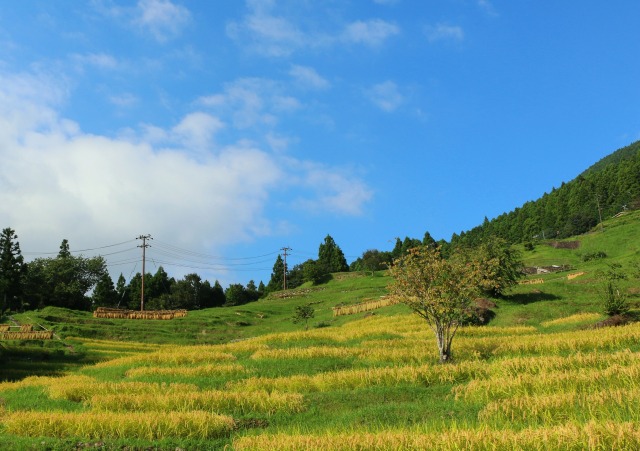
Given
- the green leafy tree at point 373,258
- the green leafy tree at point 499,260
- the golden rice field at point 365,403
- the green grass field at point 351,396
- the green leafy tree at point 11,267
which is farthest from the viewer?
the green leafy tree at point 373,258

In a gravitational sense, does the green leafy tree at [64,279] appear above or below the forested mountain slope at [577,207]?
below

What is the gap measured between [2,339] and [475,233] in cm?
16689

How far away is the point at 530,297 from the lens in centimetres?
4309

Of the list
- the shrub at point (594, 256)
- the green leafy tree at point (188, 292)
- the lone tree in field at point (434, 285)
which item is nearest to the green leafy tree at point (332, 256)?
the green leafy tree at point (188, 292)

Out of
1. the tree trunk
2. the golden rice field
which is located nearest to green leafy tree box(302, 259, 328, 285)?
the golden rice field

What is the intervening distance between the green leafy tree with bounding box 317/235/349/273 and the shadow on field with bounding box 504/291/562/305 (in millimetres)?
98338

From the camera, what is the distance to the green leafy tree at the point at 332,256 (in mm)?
146125

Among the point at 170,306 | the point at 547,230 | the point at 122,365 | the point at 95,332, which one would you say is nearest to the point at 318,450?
the point at 122,365

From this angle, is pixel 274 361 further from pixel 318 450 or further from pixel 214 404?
pixel 318 450

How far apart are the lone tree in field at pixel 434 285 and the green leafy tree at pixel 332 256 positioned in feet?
386

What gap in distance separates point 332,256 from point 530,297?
351ft

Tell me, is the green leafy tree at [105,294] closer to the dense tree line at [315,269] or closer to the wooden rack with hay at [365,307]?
the dense tree line at [315,269]

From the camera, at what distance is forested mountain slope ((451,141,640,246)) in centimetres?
13362

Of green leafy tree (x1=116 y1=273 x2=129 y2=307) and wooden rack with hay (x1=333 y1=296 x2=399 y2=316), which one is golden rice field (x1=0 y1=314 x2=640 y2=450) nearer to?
wooden rack with hay (x1=333 y1=296 x2=399 y2=316)
